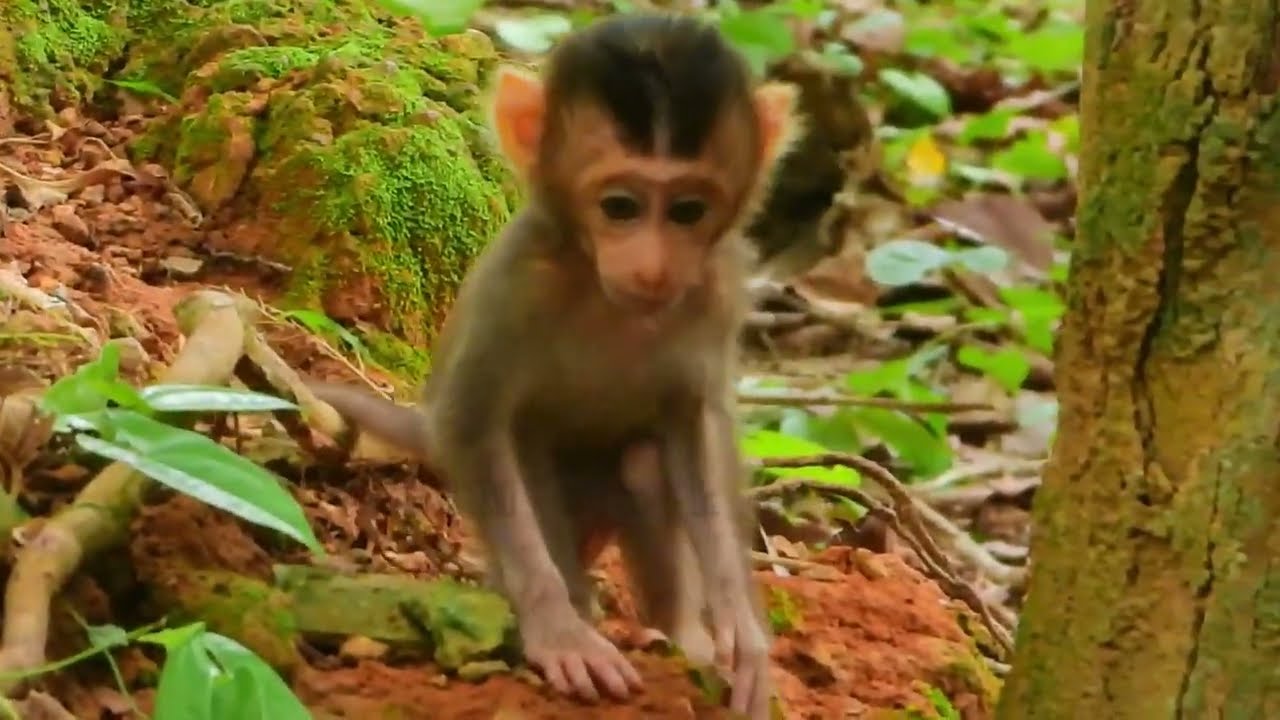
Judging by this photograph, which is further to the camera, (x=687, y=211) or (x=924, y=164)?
(x=924, y=164)

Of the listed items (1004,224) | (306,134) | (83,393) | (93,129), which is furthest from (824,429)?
(83,393)

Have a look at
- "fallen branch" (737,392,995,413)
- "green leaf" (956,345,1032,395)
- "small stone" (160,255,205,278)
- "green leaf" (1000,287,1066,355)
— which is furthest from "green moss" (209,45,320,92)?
"green leaf" (1000,287,1066,355)

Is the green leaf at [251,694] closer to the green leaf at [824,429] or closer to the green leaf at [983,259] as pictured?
the green leaf at [824,429]

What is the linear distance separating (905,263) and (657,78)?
11.5 feet

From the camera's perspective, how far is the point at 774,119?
3.63 m

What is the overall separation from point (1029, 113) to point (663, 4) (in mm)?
2007

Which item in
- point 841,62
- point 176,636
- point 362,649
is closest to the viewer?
point 176,636

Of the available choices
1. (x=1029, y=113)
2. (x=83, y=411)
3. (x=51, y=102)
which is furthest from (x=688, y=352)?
(x=1029, y=113)

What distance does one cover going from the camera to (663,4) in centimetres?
876

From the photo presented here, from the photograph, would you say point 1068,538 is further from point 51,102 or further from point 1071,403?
point 51,102

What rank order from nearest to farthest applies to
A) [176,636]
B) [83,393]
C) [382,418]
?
[176,636] → [83,393] → [382,418]

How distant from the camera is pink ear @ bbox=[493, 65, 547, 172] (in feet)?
11.6

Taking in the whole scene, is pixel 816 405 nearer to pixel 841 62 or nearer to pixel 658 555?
pixel 658 555

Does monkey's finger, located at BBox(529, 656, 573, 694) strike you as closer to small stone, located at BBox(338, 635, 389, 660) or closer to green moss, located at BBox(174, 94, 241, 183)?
small stone, located at BBox(338, 635, 389, 660)
